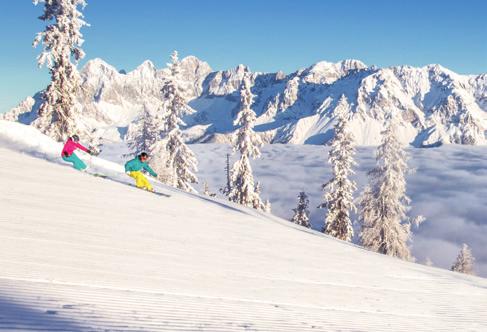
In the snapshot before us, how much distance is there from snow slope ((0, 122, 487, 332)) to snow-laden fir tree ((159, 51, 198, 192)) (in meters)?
24.4

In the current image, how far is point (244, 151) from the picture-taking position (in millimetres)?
39750

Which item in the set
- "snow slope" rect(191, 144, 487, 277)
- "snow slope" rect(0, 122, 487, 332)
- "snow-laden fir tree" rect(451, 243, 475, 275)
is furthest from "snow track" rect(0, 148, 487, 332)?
"snow slope" rect(191, 144, 487, 277)

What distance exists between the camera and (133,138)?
56.8m

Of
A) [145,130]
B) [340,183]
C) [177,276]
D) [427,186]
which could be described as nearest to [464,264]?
[340,183]

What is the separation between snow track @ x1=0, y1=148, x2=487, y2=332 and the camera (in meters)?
4.44

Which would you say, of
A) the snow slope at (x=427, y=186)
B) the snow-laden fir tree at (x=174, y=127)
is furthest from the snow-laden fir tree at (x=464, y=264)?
the snow-laden fir tree at (x=174, y=127)

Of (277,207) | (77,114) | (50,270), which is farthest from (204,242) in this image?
(277,207)

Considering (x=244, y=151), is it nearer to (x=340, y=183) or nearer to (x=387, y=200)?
(x=340, y=183)

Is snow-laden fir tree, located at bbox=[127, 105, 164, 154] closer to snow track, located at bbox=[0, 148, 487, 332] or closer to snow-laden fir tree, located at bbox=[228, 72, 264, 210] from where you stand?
snow-laden fir tree, located at bbox=[228, 72, 264, 210]

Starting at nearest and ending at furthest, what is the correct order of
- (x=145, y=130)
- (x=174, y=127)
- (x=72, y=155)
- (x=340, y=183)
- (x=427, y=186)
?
(x=72, y=155) → (x=174, y=127) → (x=340, y=183) → (x=145, y=130) → (x=427, y=186)

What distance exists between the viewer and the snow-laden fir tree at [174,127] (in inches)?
1447

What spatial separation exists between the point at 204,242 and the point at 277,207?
3533 inches

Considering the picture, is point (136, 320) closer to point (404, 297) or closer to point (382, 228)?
point (404, 297)

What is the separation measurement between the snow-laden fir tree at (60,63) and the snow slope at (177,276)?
17.5 m
